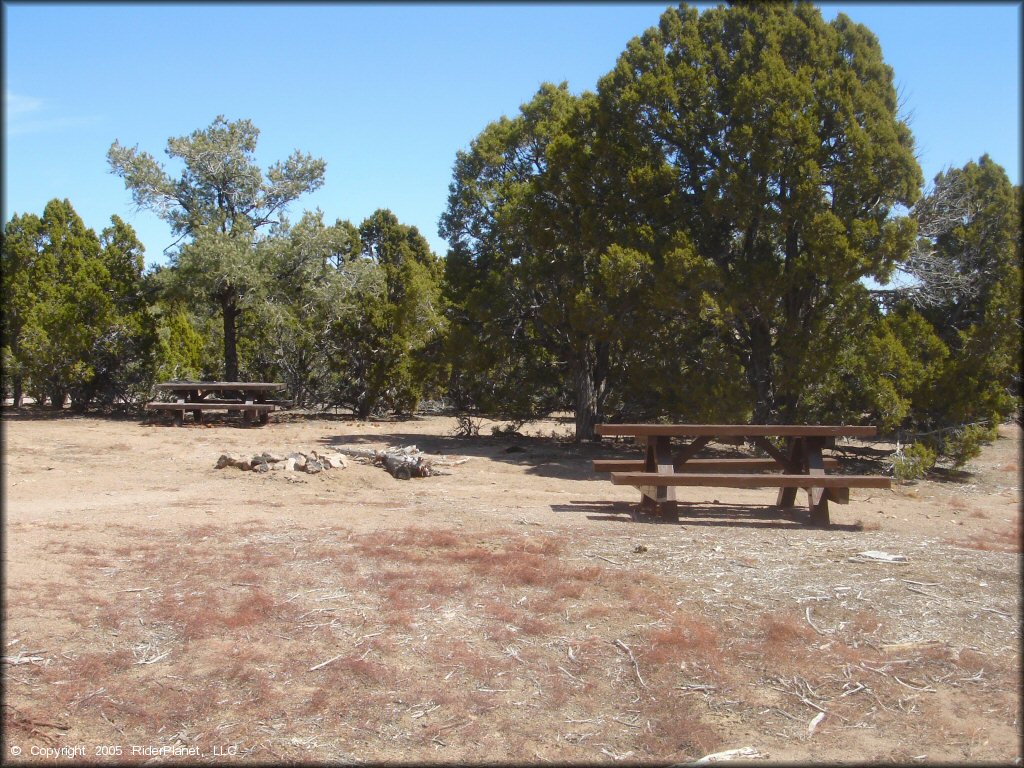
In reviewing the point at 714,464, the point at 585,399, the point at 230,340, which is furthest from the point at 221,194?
the point at 714,464

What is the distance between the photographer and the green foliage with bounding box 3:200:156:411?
19516 millimetres

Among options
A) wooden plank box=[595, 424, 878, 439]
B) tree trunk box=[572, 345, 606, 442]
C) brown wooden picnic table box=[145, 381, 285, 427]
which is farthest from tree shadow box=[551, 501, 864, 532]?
brown wooden picnic table box=[145, 381, 285, 427]

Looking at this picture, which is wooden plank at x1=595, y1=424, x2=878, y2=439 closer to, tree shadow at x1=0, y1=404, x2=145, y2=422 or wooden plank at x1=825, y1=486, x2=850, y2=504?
wooden plank at x1=825, y1=486, x2=850, y2=504

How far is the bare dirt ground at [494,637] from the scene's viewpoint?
13.3 ft

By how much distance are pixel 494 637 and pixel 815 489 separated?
4807 mm

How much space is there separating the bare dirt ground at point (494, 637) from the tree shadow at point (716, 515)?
0.14 meters

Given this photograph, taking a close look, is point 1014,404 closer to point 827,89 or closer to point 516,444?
point 827,89

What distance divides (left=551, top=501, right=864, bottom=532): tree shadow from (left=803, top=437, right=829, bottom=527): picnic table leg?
0.10 meters

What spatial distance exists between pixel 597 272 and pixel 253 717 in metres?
12.5

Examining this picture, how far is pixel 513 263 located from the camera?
1798 centimetres

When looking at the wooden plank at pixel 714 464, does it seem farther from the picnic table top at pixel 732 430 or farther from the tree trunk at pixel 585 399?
the tree trunk at pixel 585 399

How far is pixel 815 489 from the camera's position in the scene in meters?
8.61

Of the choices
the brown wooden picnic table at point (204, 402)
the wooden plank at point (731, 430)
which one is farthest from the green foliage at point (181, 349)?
the wooden plank at point (731, 430)

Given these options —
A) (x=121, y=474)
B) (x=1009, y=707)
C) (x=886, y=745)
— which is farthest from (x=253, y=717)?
(x=121, y=474)
